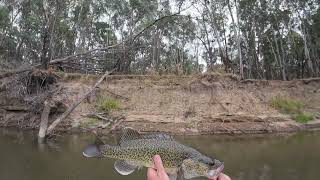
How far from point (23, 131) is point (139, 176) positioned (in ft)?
43.8

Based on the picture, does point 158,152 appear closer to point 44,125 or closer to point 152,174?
point 152,174

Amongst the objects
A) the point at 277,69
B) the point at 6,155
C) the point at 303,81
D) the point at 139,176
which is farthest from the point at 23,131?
the point at 277,69

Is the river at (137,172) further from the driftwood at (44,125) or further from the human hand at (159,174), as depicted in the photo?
the human hand at (159,174)

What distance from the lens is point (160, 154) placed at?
2557mm

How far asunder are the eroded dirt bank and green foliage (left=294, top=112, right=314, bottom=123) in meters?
0.36

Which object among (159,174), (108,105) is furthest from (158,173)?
(108,105)

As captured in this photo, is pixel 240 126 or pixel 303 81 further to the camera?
pixel 303 81

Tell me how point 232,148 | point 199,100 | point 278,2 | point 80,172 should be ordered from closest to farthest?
point 80,172 → point 232,148 → point 199,100 → point 278,2

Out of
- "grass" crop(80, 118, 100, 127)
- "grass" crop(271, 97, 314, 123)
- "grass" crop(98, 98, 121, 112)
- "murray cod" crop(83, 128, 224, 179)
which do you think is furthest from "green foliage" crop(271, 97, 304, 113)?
"murray cod" crop(83, 128, 224, 179)

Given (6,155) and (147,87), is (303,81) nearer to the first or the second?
(147,87)

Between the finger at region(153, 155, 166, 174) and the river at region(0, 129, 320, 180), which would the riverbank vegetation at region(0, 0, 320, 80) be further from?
the finger at region(153, 155, 166, 174)

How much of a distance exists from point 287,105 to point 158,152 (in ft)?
94.3

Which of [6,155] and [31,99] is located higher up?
[31,99]

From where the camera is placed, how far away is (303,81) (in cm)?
3306
